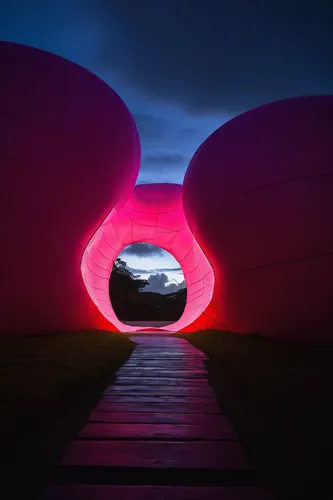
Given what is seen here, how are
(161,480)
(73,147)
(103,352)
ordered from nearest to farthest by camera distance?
(161,480)
(103,352)
(73,147)

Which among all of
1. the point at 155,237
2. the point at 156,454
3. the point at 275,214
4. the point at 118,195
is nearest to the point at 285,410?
the point at 156,454

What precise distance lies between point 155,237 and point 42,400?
23.0 ft

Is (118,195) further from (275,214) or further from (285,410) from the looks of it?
(285,410)

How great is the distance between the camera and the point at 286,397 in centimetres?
182

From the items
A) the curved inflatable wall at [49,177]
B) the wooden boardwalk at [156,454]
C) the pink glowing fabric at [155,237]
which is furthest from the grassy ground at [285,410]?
the pink glowing fabric at [155,237]

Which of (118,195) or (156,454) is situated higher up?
(118,195)

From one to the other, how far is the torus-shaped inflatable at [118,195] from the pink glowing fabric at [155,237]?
2226 mm

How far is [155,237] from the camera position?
8695 mm

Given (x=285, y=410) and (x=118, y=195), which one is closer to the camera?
(x=285, y=410)

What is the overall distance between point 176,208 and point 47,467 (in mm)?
6896

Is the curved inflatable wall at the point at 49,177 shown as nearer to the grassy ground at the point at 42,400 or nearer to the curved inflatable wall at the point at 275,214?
the grassy ground at the point at 42,400

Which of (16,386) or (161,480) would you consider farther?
(16,386)

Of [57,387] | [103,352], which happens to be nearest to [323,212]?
[103,352]

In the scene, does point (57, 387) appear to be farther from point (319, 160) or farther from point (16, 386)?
point (319, 160)
